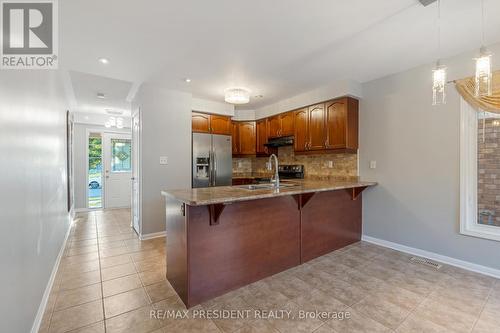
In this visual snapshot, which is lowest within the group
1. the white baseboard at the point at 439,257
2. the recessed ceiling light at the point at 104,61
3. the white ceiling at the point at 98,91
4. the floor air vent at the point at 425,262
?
the floor air vent at the point at 425,262

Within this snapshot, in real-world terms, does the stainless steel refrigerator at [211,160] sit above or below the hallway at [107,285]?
above

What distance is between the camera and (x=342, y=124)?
3627 millimetres

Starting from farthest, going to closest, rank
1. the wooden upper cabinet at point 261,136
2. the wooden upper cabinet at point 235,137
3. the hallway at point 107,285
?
1. the wooden upper cabinet at point 235,137
2. the wooden upper cabinet at point 261,136
3. the hallway at point 107,285

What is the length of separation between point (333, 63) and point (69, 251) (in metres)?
4.52

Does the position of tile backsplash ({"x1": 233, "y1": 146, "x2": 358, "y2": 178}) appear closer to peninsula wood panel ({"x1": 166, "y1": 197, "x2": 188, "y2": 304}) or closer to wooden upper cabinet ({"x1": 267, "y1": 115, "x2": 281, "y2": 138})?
wooden upper cabinet ({"x1": 267, "y1": 115, "x2": 281, "y2": 138})

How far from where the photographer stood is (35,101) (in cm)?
195

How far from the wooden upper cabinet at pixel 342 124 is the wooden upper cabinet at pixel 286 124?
84 cm

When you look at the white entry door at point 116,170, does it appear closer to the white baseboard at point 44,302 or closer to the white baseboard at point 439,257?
the white baseboard at point 44,302

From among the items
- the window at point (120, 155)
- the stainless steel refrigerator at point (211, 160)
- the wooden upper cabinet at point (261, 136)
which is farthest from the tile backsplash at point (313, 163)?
the window at point (120, 155)

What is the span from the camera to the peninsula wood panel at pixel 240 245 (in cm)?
203

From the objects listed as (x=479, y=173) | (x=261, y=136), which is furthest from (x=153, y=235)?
(x=479, y=173)

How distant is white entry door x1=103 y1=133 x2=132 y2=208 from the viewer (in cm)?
630

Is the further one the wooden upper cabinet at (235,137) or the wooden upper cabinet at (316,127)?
→ the wooden upper cabinet at (235,137)

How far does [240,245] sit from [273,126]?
325 centimetres
